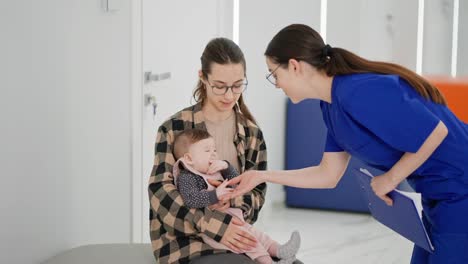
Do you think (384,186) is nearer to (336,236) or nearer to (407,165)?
(407,165)

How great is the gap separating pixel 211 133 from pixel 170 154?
0.53ft

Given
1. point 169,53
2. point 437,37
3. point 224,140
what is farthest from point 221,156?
point 437,37

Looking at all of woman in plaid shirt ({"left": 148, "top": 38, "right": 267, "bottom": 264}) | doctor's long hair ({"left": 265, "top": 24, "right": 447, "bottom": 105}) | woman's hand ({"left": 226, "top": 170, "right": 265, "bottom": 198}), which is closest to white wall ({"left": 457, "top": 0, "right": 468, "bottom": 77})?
woman in plaid shirt ({"left": 148, "top": 38, "right": 267, "bottom": 264})

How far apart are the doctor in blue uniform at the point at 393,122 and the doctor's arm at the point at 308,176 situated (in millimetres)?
175

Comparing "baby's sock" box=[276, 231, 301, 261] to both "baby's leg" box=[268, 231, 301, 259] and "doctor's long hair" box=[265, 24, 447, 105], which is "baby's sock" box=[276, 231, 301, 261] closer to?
"baby's leg" box=[268, 231, 301, 259]

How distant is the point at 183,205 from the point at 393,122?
2.44ft

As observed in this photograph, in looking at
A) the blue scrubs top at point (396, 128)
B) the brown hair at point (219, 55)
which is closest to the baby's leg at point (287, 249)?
the blue scrubs top at point (396, 128)

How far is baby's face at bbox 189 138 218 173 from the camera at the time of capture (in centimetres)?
244

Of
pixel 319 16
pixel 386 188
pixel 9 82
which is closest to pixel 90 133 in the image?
pixel 9 82

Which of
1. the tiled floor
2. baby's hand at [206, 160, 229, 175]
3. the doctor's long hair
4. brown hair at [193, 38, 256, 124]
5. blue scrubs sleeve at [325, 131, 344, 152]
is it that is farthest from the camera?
the tiled floor

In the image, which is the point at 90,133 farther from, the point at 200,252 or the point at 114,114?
the point at 200,252

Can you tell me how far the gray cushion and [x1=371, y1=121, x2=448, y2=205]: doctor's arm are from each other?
2.94 ft

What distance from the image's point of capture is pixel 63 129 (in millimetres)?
2820

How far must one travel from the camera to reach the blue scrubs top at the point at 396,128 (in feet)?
6.55
